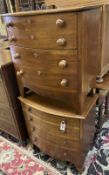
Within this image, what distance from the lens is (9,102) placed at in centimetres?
148

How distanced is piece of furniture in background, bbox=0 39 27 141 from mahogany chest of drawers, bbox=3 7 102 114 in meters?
0.19

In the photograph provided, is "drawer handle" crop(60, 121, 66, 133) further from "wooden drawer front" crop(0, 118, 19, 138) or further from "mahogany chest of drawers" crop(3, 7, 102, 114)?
"wooden drawer front" crop(0, 118, 19, 138)

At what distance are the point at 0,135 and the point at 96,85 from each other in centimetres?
132

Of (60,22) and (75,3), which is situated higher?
(75,3)

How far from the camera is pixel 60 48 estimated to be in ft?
3.08

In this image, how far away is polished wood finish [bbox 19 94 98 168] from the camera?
1.18 meters

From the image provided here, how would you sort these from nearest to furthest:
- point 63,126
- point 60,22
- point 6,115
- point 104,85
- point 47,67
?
point 60,22 < point 47,67 < point 63,126 < point 104,85 < point 6,115

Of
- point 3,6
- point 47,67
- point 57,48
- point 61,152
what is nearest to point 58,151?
point 61,152

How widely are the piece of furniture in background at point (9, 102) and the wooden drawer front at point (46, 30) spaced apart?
1.17 feet

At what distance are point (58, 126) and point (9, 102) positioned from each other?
543 mm

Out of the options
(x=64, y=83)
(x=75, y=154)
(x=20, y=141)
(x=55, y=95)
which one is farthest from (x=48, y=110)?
(x=20, y=141)

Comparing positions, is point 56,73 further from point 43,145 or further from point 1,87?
point 43,145

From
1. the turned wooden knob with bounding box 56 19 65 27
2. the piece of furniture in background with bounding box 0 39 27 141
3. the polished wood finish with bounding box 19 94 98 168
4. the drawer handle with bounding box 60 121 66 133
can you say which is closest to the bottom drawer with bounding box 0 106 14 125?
the piece of furniture in background with bounding box 0 39 27 141

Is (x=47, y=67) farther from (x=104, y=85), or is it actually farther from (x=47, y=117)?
(x=104, y=85)
